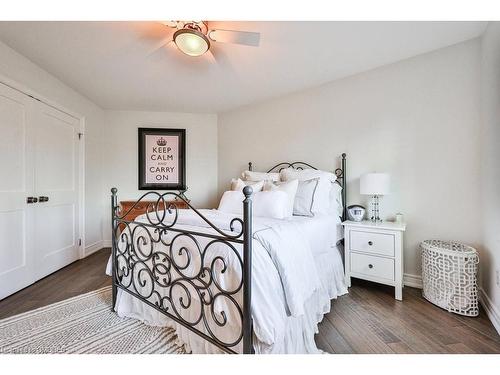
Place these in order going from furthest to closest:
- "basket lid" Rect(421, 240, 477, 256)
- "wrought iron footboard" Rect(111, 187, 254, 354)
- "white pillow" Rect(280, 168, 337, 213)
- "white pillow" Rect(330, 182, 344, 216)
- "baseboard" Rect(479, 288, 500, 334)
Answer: "white pillow" Rect(330, 182, 344, 216) → "white pillow" Rect(280, 168, 337, 213) → "basket lid" Rect(421, 240, 477, 256) → "baseboard" Rect(479, 288, 500, 334) → "wrought iron footboard" Rect(111, 187, 254, 354)

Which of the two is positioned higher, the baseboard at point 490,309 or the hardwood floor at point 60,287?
the baseboard at point 490,309

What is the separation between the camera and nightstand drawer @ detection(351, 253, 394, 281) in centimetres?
213

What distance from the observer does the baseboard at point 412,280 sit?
7.65 ft

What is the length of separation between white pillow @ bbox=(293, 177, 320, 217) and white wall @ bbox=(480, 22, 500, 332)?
1353 millimetres

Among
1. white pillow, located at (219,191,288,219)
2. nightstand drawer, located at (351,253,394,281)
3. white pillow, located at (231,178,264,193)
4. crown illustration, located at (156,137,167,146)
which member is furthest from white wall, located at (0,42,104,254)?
nightstand drawer, located at (351,253,394,281)

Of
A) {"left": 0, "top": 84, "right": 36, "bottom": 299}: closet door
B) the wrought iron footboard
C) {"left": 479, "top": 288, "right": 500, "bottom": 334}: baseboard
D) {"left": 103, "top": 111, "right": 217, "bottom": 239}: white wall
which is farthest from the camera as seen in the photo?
{"left": 103, "top": 111, "right": 217, "bottom": 239}: white wall

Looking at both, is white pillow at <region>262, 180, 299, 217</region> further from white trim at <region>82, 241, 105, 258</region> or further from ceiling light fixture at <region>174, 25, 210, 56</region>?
white trim at <region>82, 241, 105, 258</region>

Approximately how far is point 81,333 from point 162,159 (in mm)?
2960

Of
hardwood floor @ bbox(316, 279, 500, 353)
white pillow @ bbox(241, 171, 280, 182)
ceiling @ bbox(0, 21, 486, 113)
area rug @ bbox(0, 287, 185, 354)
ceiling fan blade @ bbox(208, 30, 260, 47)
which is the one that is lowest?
area rug @ bbox(0, 287, 185, 354)

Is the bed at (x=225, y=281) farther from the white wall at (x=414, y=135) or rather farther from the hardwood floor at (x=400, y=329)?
the white wall at (x=414, y=135)

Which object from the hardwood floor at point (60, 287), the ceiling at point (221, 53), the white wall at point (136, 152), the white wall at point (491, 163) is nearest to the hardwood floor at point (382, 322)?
the hardwood floor at point (60, 287)

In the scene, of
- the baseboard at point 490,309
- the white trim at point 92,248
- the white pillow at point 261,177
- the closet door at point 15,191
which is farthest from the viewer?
the white trim at point 92,248

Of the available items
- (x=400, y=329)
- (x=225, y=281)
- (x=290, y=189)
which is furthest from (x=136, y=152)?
(x=400, y=329)

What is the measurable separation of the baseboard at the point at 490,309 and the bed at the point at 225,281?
1.13 meters
